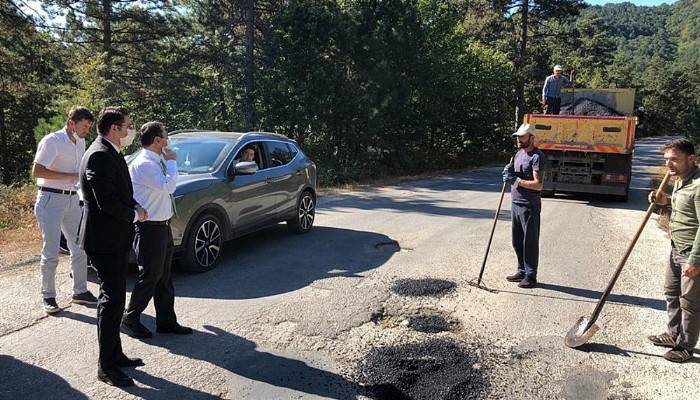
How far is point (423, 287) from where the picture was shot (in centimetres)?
580

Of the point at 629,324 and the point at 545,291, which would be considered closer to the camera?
the point at 629,324

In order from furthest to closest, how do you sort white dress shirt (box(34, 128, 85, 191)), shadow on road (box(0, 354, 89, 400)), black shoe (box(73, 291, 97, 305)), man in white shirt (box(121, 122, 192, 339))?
black shoe (box(73, 291, 97, 305)) < white dress shirt (box(34, 128, 85, 191)) < man in white shirt (box(121, 122, 192, 339)) < shadow on road (box(0, 354, 89, 400))

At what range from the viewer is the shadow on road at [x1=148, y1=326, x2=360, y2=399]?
11.9ft

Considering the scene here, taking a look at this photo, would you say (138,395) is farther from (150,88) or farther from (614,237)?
(150,88)

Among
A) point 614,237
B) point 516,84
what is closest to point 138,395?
point 614,237

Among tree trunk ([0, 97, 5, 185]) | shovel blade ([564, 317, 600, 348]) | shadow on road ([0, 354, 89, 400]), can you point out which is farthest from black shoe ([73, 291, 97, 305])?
tree trunk ([0, 97, 5, 185])

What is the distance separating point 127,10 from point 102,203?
18.7 meters

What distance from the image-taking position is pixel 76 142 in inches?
195

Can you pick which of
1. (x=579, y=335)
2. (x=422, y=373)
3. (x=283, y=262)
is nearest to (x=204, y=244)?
(x=283, y=262)

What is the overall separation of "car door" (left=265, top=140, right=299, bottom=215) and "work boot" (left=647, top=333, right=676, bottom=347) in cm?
504

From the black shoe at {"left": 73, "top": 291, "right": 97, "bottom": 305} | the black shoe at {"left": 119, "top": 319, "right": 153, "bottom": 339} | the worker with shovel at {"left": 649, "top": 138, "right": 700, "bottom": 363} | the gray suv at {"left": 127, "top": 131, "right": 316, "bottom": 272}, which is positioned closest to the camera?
the worker with shovel at {"left": 649, "top": 138, "right": 700, "bottom": 363}

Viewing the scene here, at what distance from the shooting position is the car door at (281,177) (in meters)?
7.68

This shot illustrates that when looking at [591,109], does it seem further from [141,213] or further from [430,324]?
Answer: [141,213]

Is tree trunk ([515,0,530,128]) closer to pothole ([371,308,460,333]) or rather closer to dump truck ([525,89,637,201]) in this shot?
dump truck ([525,89,637,201])
